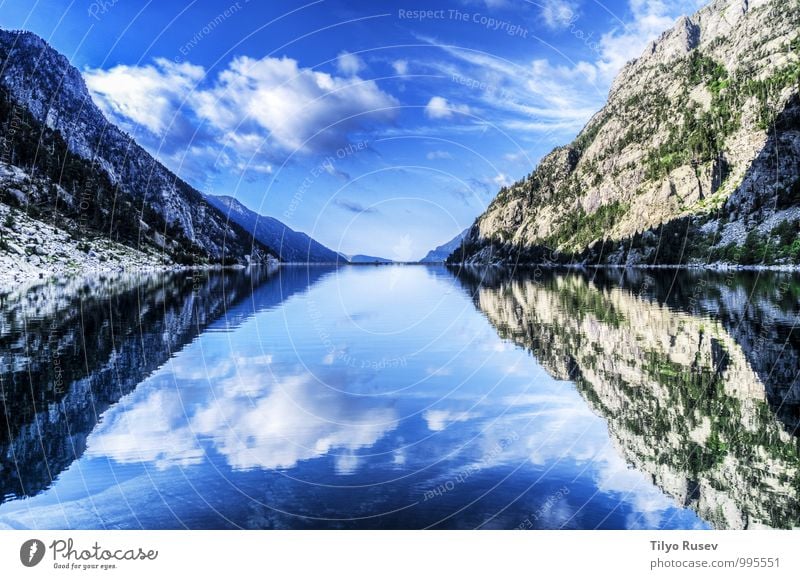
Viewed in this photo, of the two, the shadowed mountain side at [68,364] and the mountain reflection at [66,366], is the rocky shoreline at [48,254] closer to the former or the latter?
the shadowed mountain side at [68,364]

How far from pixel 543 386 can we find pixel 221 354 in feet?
55.0

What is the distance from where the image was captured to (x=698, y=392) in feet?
68.1

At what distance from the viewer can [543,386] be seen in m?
22.9

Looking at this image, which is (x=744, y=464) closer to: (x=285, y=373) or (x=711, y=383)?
(x=711, y=383)

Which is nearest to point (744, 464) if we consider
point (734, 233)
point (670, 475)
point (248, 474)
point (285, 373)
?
point (670, 475)

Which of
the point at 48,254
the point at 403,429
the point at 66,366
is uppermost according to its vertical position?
the point at 48,254

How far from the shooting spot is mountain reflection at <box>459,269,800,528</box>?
12.9 metres

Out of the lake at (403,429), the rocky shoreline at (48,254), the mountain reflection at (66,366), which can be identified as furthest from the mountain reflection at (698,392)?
the rocky shoreline at (48,254)

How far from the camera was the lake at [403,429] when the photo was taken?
1208cm

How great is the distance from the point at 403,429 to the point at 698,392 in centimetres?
1114

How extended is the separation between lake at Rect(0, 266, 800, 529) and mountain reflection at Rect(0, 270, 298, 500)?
113mm

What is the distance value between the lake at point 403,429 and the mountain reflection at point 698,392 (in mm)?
87

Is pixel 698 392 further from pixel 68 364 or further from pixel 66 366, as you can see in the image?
pixel 68 364

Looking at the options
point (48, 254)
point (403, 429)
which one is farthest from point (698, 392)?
point (48, 254)
